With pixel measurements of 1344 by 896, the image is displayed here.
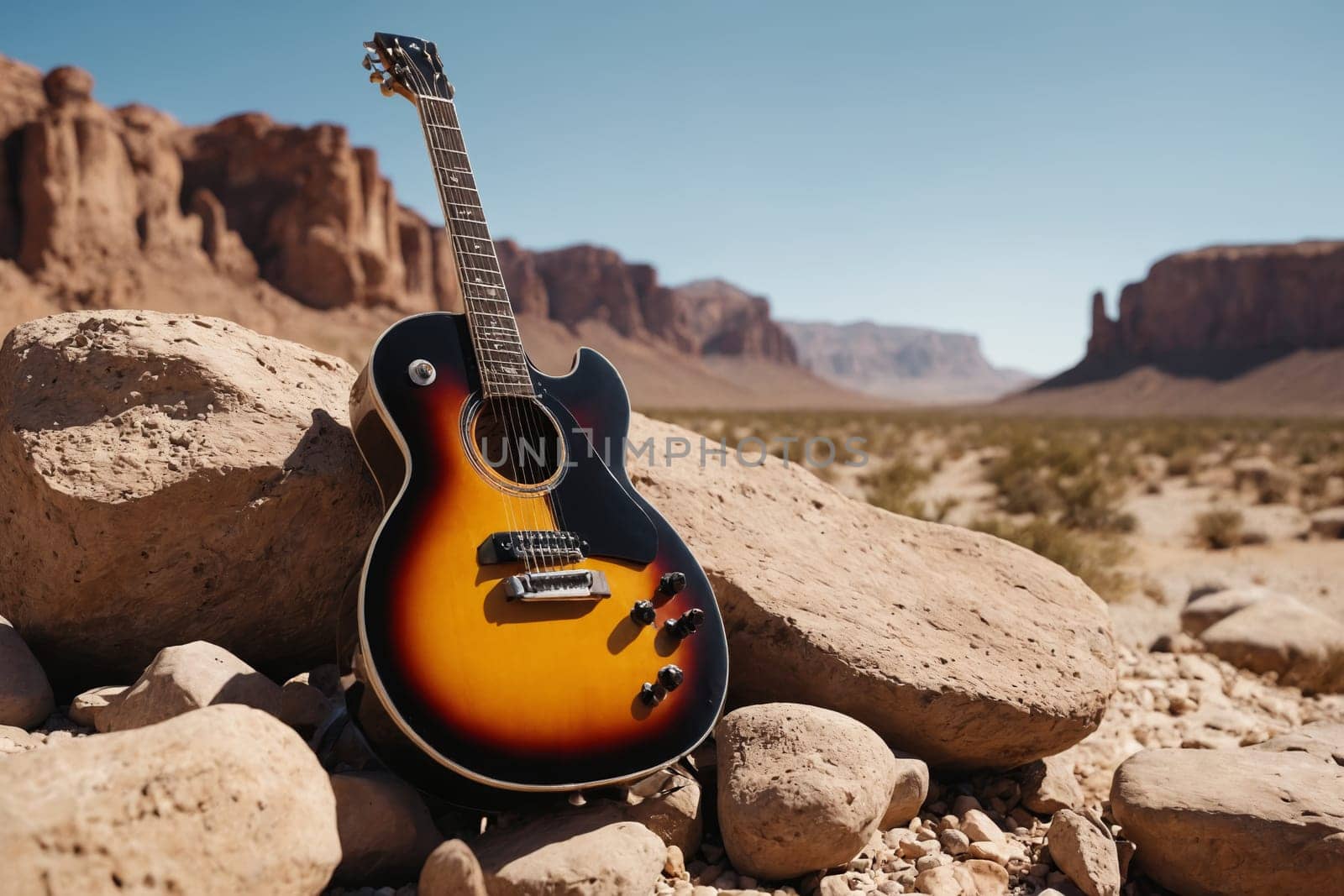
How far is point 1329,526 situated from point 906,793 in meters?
10.5

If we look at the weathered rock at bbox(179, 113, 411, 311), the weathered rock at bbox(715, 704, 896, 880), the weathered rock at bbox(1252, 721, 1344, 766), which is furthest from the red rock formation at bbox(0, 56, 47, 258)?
the weathered rock at bbox(1252, 721, 1344, 766)

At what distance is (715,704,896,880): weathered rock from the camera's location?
8.61ft

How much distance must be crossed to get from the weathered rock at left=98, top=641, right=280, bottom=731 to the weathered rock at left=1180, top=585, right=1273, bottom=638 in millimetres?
6319

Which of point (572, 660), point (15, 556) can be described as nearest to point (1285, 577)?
point (572, 660)

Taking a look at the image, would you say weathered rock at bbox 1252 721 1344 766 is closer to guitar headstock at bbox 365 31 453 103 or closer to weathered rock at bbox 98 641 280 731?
weathered rock at bbox 98 641 280 731

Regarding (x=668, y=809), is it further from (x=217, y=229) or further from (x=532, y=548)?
(x=217, y=229)

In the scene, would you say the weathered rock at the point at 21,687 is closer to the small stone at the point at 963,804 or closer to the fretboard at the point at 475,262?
the fretboard at the point at 475,262

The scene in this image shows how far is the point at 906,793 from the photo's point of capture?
10.1 feet

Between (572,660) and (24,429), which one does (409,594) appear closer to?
(572,660)

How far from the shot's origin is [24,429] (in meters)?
3.02

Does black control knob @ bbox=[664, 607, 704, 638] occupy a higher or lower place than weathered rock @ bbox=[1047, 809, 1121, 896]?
higher

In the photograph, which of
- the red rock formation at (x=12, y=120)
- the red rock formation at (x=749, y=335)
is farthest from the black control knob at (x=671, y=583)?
the red rock formation at (x=749, y=335)

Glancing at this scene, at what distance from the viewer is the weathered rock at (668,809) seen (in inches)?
107

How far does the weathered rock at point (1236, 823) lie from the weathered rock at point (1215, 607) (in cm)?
366
